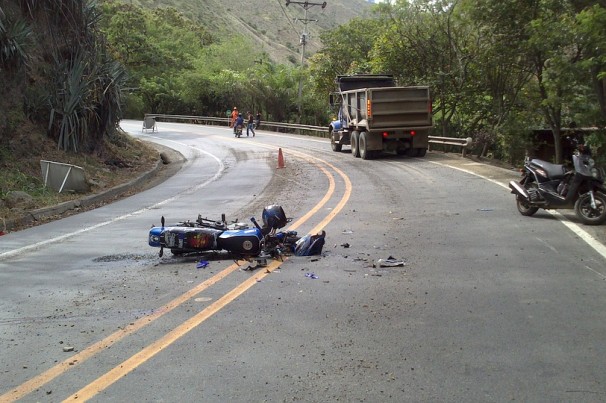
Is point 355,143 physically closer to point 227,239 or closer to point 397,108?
point 397,108

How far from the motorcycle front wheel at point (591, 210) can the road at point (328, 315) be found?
0.70 ft

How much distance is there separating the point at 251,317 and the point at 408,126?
1691 centimetres

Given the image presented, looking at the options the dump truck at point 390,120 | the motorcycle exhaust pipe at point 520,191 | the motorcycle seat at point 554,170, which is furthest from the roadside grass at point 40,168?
the motorcycle seat at point 554,170

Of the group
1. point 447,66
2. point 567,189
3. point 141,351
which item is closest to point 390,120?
point 447,66

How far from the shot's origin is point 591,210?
9.36m

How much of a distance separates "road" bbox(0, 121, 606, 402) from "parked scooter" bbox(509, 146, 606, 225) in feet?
0.96

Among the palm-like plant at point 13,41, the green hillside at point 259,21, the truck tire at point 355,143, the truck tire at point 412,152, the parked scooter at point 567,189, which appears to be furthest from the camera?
the green hillside at point 259,21

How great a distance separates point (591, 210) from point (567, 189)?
54 centimetres

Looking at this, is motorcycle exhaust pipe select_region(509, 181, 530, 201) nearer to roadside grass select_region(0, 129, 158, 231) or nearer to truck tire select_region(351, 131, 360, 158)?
roadside grass select_region(0, 129, 158, 231)

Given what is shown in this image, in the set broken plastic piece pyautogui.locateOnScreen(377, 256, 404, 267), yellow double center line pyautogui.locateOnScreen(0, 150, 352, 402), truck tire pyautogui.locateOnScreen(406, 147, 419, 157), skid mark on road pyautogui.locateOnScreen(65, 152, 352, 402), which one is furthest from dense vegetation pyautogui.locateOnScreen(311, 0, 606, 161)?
yellow double center line pyautogui.locateOnScreen(0, 150, 352, 402)

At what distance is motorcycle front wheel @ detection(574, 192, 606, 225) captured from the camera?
9203 mm

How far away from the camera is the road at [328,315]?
4047 mm

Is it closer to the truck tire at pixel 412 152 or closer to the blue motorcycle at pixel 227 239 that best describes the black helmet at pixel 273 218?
the blue motorcycle at pixel 227 239

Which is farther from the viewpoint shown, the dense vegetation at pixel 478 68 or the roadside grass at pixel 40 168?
the dense vegetation at pixel 478 68
